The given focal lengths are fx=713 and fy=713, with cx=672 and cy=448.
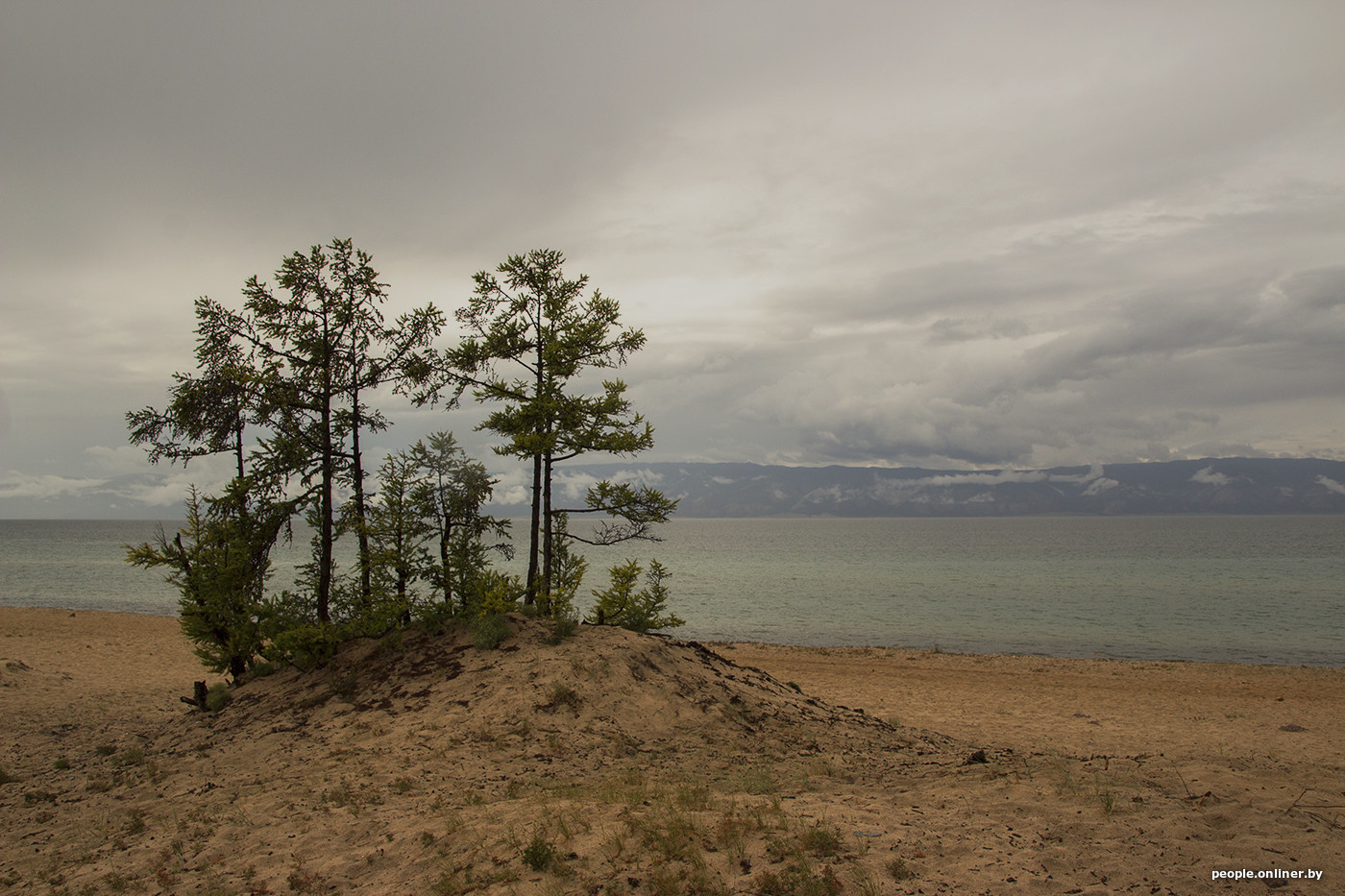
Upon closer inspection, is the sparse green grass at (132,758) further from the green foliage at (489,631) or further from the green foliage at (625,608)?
the green foliage at (625,608)

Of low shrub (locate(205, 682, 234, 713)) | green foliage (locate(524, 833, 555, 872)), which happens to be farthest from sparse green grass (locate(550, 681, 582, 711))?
low shrub (locate(205, 682, 234, 713))

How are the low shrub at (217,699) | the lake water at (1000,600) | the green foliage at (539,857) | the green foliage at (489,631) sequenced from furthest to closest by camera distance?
the lake water at (1000,600), the low shrub at (217,699), the green foliage at (489,631), the green foliage at (539,857)

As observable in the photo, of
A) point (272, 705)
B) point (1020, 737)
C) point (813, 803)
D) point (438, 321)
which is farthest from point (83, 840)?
point (1020, 737)

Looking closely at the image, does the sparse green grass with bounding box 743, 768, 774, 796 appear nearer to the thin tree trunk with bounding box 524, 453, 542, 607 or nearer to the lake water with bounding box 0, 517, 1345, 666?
the thin tree trunk with bounding box 524, 453, 542, 607

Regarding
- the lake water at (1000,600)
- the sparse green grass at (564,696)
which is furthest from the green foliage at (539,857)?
the lake water at (1000,600)

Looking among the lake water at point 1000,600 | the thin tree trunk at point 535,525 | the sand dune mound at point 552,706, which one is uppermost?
the thin tree trunk at point 535,525

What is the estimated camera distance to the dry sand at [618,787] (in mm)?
6863

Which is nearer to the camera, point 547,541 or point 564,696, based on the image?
point 564,696

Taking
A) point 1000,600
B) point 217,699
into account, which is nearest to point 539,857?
point 217,699

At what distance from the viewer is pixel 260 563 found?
52.6 feet

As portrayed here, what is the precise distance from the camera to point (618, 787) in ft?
30.5

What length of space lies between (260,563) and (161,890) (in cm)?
954

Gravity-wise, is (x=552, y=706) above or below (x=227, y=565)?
below

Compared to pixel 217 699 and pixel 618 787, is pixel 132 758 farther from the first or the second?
pixel 618 787
